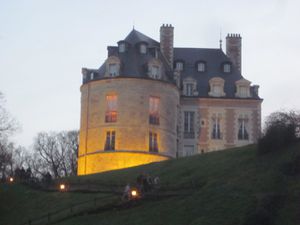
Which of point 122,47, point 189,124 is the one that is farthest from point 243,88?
point 122,47

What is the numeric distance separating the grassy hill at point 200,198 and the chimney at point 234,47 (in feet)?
88.8

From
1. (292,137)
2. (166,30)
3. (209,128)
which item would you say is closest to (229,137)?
(209,128)

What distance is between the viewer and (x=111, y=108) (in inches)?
2704

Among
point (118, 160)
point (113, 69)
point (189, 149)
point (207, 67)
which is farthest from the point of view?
point (207, 67)

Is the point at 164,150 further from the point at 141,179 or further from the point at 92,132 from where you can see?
the point at 141,179

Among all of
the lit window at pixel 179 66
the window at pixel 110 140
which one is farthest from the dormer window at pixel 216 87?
the window at pixel 110 140

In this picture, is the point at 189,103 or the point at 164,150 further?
the point at 189,103

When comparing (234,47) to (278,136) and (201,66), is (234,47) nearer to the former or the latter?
(201,66)

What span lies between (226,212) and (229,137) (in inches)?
1391

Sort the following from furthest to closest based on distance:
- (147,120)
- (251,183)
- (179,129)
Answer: (179,129)
(147,120)
(251,183)

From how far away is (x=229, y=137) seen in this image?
73.4 meters

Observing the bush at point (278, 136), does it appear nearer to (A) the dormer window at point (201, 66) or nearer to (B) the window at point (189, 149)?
(B) the window at point (189, 149)

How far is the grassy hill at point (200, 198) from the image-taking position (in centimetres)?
3812

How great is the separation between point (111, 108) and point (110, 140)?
9.82 ft
